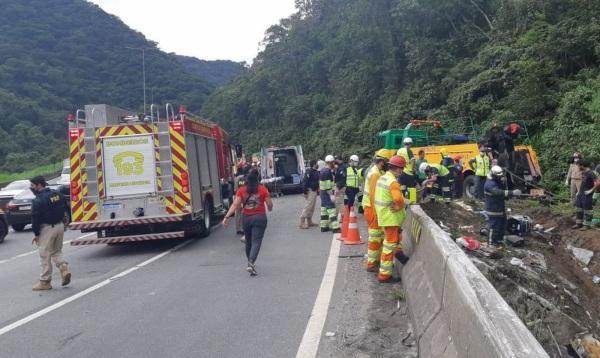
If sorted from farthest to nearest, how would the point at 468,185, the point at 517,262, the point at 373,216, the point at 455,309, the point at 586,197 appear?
1. the point at 468,185
2. the point at 586,197
3. the point at 517,262
4. the point at 373,216
5. the point at 455,309

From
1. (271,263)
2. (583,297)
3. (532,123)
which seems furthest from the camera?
(532,123)

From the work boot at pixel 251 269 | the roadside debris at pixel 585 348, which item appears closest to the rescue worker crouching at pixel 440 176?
the work boot at pixel 251 269

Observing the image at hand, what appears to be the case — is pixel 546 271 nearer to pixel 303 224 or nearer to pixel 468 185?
pixel 303 224

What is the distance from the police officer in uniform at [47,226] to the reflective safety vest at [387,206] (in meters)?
4.85

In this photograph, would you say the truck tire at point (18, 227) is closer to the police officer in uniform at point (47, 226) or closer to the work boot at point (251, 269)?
the police officer in uniform at point (47, 226)

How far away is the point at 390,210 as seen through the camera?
278 inches

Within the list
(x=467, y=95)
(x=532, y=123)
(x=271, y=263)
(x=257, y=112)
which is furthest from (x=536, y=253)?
(x=257, y=112)

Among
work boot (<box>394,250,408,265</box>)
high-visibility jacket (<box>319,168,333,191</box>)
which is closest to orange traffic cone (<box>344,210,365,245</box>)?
high-visibility jacket (<box>319,168,333,191</box>)

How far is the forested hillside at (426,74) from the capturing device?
69.5 feet

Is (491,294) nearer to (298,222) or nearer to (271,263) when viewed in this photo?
(271,263)

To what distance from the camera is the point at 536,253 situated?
9.81 metres

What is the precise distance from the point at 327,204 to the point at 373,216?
4.97 meters

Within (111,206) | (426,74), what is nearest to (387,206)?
(111,206)

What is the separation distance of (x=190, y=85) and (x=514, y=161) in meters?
74.1
